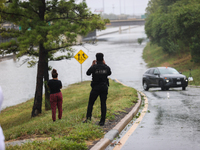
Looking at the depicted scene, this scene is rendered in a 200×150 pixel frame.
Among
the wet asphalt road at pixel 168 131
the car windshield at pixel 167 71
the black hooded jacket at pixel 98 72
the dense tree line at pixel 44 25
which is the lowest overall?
the car windshield at pixel 167 71

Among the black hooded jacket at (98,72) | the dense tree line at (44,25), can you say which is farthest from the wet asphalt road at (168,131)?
the dense tree line at (44,25)

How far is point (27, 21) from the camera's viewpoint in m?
16.8

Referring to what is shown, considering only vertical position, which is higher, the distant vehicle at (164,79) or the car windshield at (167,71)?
the car windshield at (167,71)

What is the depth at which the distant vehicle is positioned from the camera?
21.0 m

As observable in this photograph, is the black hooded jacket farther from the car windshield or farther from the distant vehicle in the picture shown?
the car windshield

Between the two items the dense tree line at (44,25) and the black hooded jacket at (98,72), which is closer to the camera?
the black hooded jacket at (98,72)

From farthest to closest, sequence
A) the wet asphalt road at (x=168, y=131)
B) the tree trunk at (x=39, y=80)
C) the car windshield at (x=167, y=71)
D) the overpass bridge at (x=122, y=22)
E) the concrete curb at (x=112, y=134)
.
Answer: the overpass bridge at (x=122, y=22) → the car windshield at (x=167, y=71) → the tree trunk at (x=39, y=80) → the wet asphalt road at (x=168, y=131) → the concrete curb at (x=112, y=134)

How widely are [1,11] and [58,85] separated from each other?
322 inches

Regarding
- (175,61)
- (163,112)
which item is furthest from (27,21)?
Answer: (175,61)

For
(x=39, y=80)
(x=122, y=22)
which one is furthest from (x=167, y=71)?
(x=122, y=22)

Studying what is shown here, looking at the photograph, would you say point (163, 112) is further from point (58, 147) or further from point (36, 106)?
point (36, 106)

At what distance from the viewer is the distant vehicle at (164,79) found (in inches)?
825

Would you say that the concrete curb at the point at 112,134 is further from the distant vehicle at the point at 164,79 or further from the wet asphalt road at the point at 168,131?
the distant vehicle at the point at 164,79

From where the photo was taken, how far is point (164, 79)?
21.2 metres
